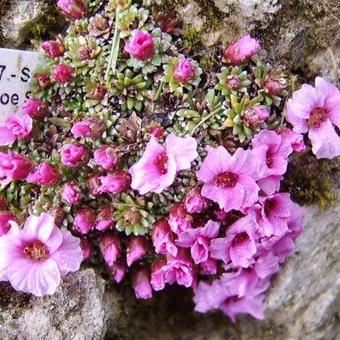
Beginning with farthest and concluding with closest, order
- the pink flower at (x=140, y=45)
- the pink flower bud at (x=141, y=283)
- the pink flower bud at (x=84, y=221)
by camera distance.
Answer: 1. the pink flower bud at (x=141, y=283)
2. the pink flower bud at (x=84, y=221)
3. the pink flower at (x=140, y=45)

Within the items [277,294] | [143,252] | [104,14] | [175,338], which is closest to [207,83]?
[104,14]

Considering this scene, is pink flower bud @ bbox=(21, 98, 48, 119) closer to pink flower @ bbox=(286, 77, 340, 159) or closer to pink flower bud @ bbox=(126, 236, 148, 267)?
pink flower bud @ bbox=(126, 236, 148, 267)

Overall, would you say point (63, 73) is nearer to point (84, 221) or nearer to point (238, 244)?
point (84, 221)

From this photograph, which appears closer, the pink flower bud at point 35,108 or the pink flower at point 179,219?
the pink flower at point 179,219

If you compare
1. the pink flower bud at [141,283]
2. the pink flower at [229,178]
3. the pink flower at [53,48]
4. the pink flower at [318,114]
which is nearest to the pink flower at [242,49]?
the pink flower at [318,114]

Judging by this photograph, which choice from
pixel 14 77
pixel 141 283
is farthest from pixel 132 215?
pixel 14 77

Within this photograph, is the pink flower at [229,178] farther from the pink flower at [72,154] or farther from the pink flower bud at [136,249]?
the pink flower at [72,154]

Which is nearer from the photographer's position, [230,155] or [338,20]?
[230,155]

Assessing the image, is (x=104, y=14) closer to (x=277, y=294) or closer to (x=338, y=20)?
(x=338, y=20)
